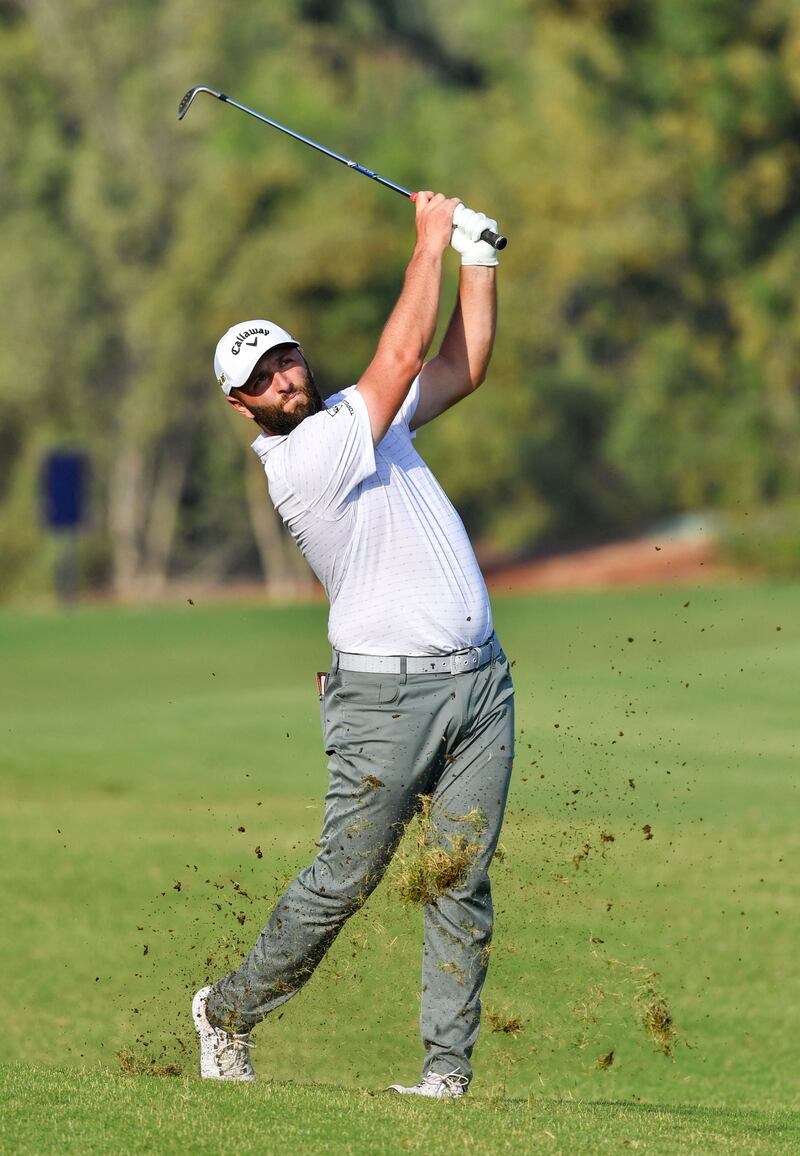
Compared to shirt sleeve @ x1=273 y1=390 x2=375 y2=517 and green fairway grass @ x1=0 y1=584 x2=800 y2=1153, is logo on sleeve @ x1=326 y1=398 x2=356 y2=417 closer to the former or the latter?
shirt sleeve @ x1=273 y1=390 x2=375 y2=517

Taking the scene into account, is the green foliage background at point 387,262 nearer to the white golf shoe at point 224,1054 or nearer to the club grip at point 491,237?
the club grip at point 491,237

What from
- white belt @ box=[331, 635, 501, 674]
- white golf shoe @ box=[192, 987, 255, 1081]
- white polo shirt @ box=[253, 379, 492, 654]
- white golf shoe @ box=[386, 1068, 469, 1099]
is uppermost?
white polo shirt @ box=[253, 379, 492, 654]

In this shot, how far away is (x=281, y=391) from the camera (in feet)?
18.4

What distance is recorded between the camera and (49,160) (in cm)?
4481

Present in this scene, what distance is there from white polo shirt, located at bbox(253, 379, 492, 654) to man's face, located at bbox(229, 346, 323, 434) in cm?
7

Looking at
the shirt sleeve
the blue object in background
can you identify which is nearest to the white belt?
the shirt sleeve

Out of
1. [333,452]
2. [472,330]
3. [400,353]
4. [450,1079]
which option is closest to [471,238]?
[472,330]

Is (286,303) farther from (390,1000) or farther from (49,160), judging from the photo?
(390,1000)

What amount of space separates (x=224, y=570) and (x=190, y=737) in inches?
1242

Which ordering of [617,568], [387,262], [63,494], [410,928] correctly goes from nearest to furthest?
[410,928]
[63,494]
[617,568]
[387,262]

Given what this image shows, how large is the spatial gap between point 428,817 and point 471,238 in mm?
1892

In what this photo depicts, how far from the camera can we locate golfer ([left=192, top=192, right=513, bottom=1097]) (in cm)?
547

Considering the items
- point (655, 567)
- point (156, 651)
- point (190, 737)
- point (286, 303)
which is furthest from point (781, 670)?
point (286, 303)

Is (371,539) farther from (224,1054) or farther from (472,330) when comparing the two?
(224,1054)
